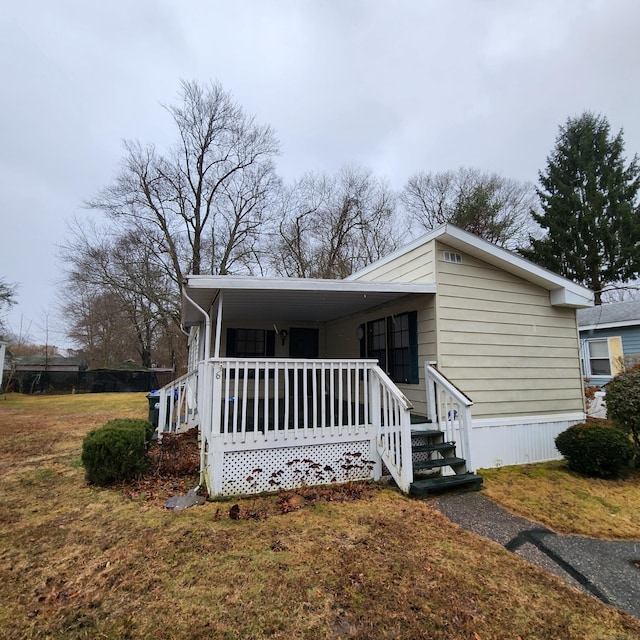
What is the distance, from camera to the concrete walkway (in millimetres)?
2645

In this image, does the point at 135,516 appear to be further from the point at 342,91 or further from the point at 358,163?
the point at 358,163

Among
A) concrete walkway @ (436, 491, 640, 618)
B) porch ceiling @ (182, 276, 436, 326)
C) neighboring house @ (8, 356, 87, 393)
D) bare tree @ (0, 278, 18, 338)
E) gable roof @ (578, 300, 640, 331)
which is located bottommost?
concrete walkway @ (436, 491, 640, 618)

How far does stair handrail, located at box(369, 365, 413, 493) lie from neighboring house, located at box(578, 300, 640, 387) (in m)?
9.28

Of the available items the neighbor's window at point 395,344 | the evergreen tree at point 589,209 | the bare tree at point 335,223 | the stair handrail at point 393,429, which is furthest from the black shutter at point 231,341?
the evergreen tree at point 589,209

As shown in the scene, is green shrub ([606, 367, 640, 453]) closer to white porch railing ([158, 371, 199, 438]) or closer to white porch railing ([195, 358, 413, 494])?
white porch railing ([195, 358, 413, 494])

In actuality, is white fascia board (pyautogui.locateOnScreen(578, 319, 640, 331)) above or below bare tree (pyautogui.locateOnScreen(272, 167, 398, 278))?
below

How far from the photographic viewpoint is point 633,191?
19328mm

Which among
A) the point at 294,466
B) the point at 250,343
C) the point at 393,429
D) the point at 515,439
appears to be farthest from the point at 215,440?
the point at 515,439

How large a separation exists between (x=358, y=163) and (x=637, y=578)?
22.1 meters

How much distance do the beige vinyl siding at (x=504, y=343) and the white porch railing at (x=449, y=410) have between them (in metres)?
0.38

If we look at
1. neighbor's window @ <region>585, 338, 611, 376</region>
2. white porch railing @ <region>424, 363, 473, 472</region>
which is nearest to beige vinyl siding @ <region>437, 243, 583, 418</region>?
white porch railing @ <region>424, 363, 473, 472</region>

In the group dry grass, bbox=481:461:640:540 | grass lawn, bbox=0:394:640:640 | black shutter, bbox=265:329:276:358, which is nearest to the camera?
grass lawn, bbox=0:394:640:640

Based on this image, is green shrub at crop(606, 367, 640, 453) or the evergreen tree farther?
the evergreen tree

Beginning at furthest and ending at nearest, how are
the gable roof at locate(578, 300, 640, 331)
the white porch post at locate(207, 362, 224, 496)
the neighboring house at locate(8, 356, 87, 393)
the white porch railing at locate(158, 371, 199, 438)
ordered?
the neighboring house at locate(8, 356, 87, 393), the gable roof at locate(578, 300, 640, 331), the white porch railing at locate(158, 371, 199, 438), the white porch post at locate(207, 362, 224, 496)
